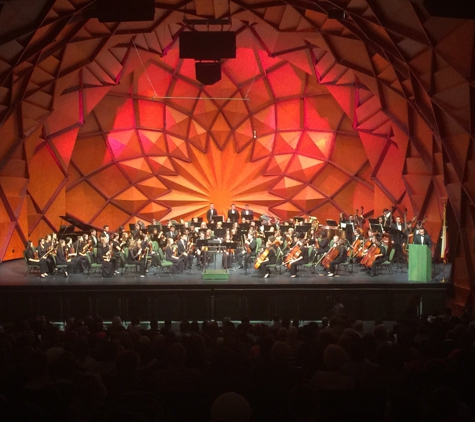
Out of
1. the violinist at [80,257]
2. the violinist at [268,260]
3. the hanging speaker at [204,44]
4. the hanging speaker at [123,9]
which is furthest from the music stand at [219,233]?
the hanging speaker at [123,9]

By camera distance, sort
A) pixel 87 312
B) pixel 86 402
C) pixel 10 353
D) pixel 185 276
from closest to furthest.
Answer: pixel 86 402, pixel 10 353, pixel 87 312, pixel 185 276

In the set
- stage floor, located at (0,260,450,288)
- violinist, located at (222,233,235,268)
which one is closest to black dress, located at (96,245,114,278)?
stage floor, located at (0,260,450,288)

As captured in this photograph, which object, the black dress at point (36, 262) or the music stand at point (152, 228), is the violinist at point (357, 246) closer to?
the music stand at point (152, 228)

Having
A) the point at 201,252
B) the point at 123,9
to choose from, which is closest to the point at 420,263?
the point at 201,252

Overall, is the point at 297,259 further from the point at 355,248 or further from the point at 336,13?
the point at 336,13

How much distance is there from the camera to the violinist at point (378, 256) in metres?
17.6

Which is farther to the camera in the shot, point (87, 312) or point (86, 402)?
point (87, 312)

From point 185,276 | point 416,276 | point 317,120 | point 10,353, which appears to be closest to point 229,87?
point 317,120

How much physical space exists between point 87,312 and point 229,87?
14098 mm

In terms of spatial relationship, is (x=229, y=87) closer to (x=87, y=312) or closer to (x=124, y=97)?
(x=124, y=97)

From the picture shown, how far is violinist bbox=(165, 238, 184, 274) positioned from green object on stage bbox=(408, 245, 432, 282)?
20.7 ft

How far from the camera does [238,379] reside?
575cm

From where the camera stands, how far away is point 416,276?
657 inches

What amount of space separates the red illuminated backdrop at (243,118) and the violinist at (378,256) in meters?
1.96
